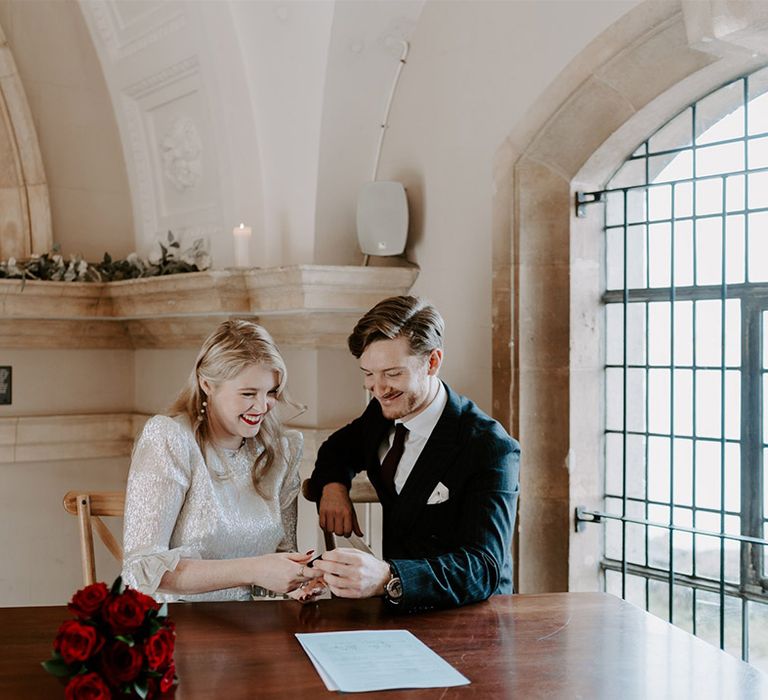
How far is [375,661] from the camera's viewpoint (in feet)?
6.45

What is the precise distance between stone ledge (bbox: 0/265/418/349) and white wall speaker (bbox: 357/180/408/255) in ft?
0.35

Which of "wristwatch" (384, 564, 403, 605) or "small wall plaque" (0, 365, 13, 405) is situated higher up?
"small wall plaque" (0, 365, 13, 405)

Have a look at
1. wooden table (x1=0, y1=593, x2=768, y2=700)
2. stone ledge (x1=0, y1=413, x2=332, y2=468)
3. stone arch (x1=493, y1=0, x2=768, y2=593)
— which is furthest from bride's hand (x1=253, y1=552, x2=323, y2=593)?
stone ledge (x1=0, y1=413, x2=332, y2=468)

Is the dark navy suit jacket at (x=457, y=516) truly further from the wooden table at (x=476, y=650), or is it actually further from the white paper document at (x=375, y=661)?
the white paper document at (x=375, y=661)

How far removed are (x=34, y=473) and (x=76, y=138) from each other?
167 centimetres

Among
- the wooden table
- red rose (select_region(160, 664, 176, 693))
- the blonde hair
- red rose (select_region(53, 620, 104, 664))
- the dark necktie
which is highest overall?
the blonde hair

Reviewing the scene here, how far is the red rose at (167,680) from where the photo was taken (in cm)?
173

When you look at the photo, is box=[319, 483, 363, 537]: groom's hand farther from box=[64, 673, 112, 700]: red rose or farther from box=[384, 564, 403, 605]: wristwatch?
box=[64, 673, 112, 700]: red rose

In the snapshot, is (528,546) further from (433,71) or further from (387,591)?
(433,71)

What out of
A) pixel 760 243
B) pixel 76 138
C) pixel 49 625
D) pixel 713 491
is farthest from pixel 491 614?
pixel 76 138

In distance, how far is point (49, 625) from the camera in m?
2.19

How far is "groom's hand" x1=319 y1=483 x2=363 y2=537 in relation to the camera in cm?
295

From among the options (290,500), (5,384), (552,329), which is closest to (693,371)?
(552,329)

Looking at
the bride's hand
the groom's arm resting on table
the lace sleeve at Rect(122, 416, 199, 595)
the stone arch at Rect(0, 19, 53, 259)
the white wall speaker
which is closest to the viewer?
the groom's arm resting on table
